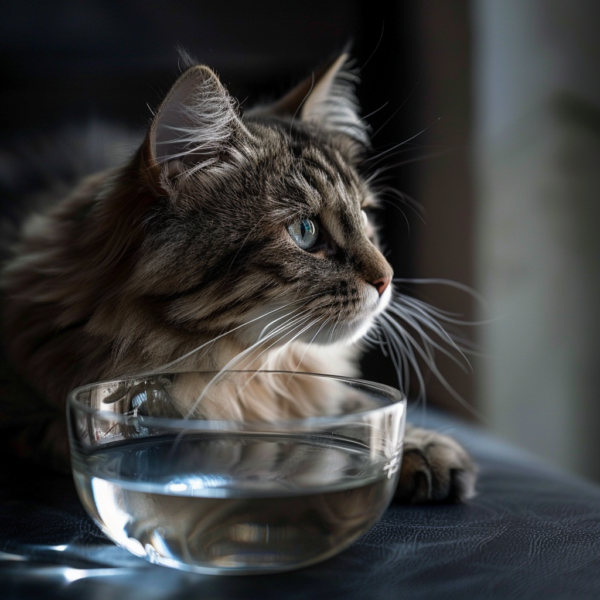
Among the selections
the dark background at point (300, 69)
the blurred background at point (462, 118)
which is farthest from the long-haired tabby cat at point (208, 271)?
the blurred background at point (462, 118)

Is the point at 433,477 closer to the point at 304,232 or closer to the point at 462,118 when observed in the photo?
the point at 304,232

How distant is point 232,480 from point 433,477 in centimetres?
36

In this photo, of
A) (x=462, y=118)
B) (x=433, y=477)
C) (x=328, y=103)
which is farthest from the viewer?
(x=462, y=118)

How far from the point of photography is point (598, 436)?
1.92 m

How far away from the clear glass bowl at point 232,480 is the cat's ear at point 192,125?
0.34 metres

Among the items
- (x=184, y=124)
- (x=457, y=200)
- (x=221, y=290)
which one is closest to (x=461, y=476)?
(x=221, y=290)

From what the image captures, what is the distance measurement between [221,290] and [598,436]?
5.12 feet

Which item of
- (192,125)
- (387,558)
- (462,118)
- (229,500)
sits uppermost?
(462,118)

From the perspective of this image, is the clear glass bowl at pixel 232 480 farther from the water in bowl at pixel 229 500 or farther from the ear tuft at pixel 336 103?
the ear tuft at pixel 336 103

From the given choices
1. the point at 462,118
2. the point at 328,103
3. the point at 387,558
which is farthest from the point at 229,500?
the point at 462,118

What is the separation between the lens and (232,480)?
23.4 inches

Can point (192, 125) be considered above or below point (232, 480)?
above

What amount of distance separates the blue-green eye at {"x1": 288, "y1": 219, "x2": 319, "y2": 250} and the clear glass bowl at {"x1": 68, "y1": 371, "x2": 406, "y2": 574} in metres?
0.30

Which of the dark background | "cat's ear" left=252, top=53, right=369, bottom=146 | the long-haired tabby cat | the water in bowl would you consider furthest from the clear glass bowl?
the dark background
